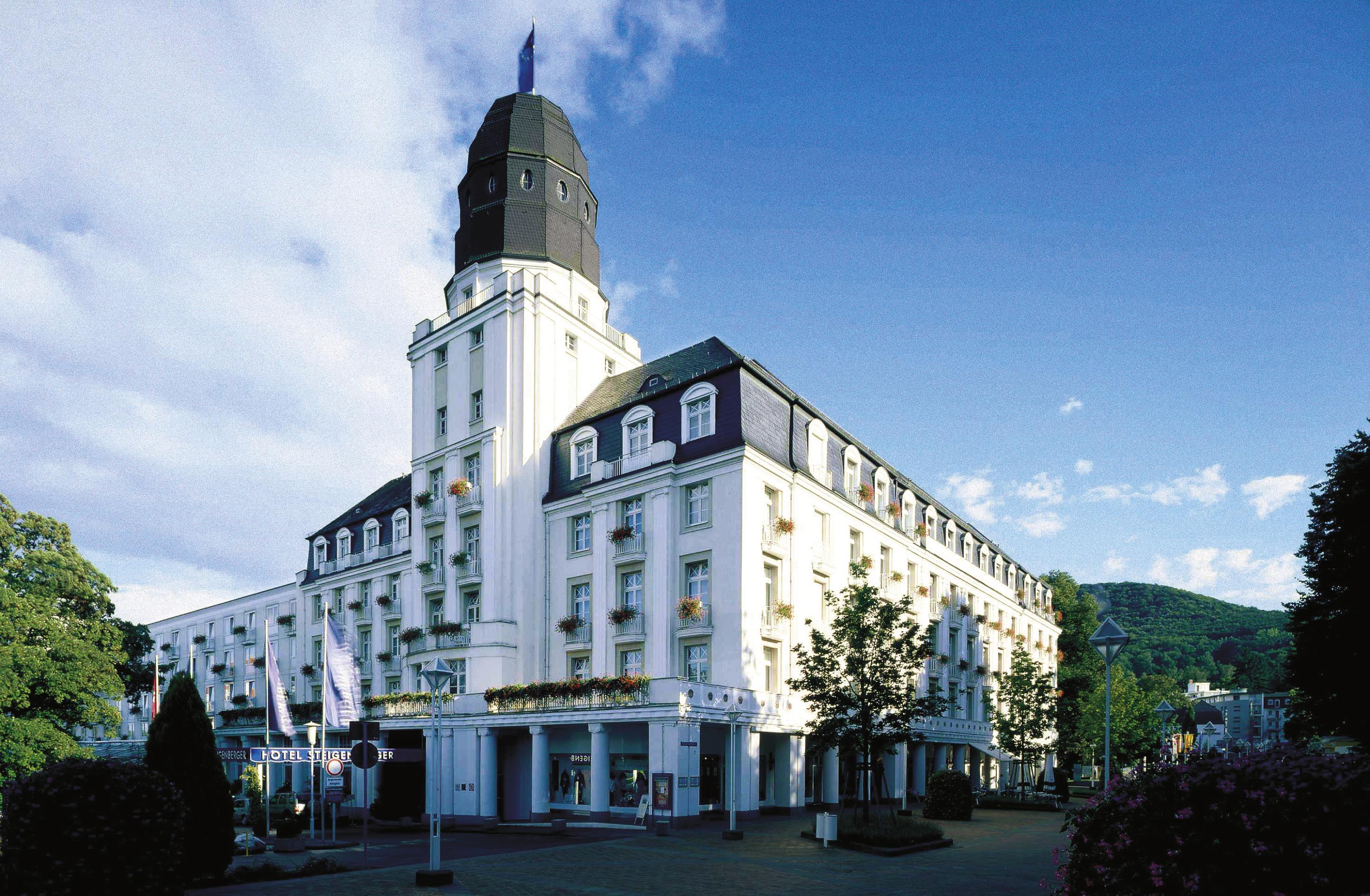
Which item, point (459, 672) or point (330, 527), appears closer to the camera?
point (459, 672)

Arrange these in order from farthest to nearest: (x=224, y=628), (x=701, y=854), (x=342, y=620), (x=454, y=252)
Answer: (x=224, y=628)
(x=342, y=620)
(x=454, y=252)
(x=701, y=854)

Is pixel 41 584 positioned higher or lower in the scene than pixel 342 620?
higher

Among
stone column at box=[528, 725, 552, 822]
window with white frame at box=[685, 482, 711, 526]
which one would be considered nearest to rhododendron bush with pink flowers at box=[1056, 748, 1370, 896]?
window with white frame at box=[685, 482, 711, 526]

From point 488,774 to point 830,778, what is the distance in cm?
1440

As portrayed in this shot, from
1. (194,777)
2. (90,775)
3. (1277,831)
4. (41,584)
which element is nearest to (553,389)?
(41,584)

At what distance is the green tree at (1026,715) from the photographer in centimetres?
5006

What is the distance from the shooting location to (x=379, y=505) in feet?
212

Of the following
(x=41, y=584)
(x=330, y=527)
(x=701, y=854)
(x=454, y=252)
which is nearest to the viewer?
(x=701, y=854)

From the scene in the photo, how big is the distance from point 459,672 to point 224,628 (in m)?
43.3

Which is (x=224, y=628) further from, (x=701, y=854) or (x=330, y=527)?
(x=701, y=854)

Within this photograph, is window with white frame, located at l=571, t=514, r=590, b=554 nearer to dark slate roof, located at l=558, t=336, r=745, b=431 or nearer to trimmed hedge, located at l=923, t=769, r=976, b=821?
dark slate roof, located at l=558, t=336, r=745, b=431

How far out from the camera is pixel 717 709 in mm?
33781

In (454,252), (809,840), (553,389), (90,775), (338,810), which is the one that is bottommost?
(338,810)

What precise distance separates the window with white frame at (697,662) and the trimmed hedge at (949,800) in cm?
935
